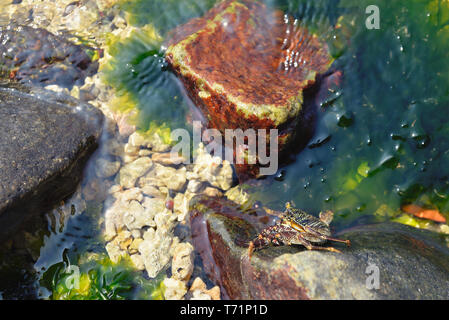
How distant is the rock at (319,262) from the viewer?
230 centimetres

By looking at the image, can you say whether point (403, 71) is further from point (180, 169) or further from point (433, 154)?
point (180, 169)

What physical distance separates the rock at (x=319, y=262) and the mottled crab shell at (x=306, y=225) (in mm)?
151

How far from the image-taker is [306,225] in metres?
3.10

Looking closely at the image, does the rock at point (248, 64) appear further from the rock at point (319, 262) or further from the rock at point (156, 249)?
the rock at point (156, 249)

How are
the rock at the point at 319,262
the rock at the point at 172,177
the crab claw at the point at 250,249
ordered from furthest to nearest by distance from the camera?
the rock at the point at 172,177 < the crab claw at the point at 250,249 < the rock at the point at 319,262

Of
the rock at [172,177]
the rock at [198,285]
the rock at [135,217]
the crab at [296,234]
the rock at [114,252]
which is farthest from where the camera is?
the rock at [172,177]

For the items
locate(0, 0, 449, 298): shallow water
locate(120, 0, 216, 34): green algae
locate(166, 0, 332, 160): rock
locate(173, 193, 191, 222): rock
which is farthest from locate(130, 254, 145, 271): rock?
locate(120, 0, 216, 34): green algae

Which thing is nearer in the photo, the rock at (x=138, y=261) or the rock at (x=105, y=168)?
the rock at (x=138, y=261)

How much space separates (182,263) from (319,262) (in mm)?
1664

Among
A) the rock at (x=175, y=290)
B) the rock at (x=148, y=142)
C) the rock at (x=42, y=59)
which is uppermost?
the rock at (x=42, y=59)

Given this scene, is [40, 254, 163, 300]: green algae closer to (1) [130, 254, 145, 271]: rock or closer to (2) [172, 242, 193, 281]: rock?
(1) [130, 254, 145, 271]: rock

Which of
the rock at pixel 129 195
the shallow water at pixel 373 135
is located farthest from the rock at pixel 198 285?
the rock at pixel 129 195

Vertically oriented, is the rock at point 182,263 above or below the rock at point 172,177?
below

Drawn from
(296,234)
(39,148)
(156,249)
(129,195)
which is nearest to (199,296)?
(156,249)
